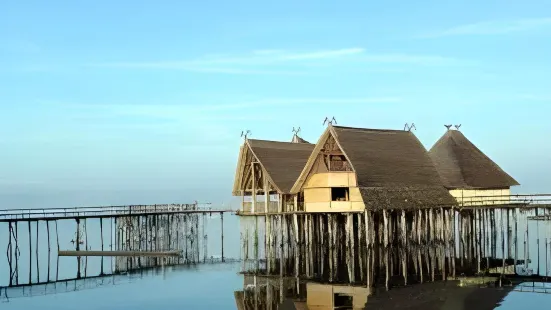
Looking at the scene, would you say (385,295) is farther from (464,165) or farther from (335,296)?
(464,165)

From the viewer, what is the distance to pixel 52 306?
29219 millimetres

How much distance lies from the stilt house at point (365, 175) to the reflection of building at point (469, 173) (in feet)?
3.20

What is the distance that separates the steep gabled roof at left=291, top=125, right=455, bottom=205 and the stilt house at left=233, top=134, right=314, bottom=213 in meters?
2.75

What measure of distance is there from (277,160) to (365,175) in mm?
7849

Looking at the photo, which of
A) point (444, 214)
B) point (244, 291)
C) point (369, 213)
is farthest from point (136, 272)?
point (444, 214)

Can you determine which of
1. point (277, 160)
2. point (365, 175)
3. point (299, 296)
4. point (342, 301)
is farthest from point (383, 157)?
point (342, 301)

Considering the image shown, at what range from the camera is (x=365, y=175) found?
1404 inches

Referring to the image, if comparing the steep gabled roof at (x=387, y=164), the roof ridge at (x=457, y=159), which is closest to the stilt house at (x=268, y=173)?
the steep gabled roof at (x=387, y=164)

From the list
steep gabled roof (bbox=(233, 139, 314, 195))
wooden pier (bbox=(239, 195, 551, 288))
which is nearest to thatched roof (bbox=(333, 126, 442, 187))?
wooden pier (bbox=(239, 195, 551, 288))

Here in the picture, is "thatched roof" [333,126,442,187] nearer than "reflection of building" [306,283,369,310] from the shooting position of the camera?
No

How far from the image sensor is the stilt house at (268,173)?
1614 inches

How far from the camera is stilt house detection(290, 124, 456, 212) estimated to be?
35.5 m

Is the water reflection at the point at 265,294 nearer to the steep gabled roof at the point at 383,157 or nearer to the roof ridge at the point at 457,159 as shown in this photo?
the steep gabled roof at the point at 383,157

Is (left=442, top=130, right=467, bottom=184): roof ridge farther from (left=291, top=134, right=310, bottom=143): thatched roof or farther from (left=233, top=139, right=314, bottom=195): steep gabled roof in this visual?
(left=291, top=134, right=310, bottom=143): thatched roof
